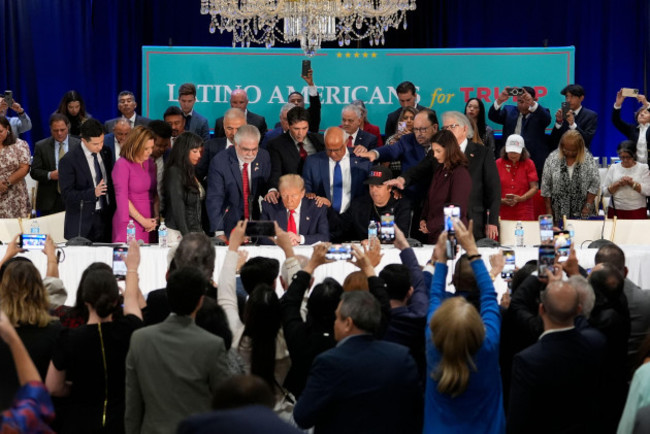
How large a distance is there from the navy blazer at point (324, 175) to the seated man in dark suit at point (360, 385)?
3.92 meters

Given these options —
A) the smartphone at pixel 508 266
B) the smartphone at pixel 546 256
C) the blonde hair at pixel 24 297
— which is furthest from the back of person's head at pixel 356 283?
the smartphone at pixel 508 266

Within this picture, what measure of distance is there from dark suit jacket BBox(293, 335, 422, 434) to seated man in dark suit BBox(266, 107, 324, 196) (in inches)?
164

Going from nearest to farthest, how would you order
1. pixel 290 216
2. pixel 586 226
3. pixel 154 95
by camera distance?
pixel 290 216 → pixel 586 226 → pixel 154 95

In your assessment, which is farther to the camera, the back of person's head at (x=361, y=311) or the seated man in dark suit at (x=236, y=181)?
the seated man in dark suit at (x=236, y=181)

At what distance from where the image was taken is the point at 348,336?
3.55 metres

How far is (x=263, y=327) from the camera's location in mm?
3898

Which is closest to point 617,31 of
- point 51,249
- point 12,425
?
point 51,249

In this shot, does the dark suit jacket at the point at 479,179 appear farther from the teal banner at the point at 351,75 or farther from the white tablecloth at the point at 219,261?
the teal banner at the point at 351,75

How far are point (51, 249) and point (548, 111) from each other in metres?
5.92

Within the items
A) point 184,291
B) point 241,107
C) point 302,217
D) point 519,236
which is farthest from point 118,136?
point 184,291

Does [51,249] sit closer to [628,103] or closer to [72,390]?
[72,390]

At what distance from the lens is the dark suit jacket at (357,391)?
11.3ft

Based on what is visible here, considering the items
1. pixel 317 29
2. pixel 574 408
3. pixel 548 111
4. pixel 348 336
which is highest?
pixel 317 29

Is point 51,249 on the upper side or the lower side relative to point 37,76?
lower
